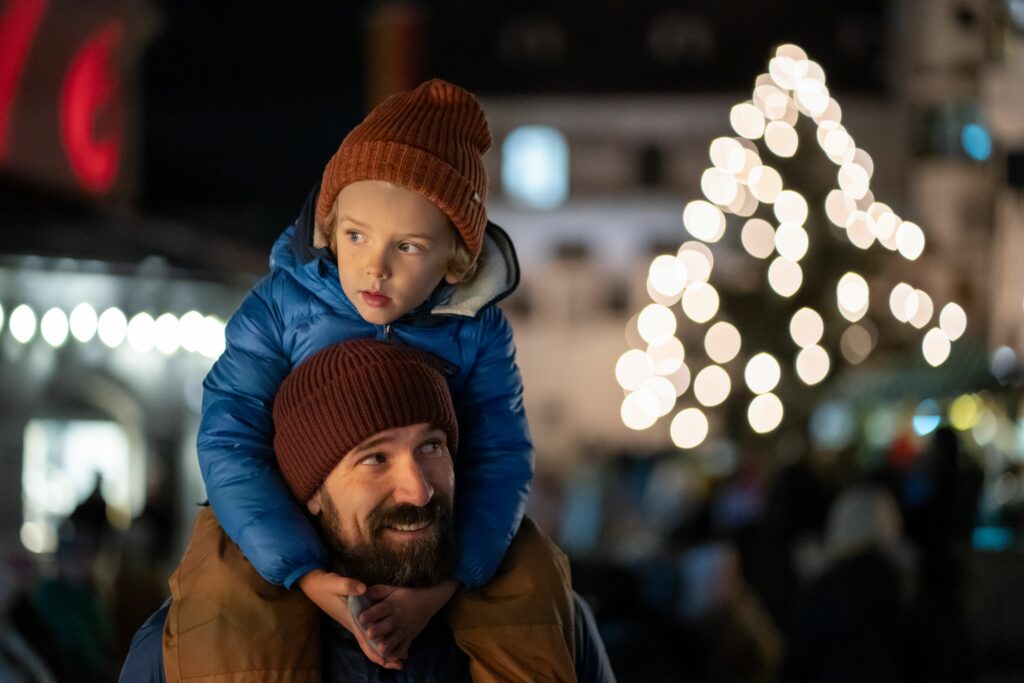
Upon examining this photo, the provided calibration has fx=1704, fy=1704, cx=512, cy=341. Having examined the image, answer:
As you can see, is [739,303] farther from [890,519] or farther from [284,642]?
[284,642]

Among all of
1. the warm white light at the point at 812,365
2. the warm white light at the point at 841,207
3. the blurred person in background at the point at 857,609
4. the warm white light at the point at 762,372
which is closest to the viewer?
the blurred person in background at the point at 857,609

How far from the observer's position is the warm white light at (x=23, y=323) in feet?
51.4

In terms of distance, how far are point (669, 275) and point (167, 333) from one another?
8361 millimetres

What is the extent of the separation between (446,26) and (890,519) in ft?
174

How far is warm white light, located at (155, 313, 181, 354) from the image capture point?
62.0 feet

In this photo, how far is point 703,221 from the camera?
23969mm

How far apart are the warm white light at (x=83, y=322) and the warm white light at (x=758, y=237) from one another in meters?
12.5

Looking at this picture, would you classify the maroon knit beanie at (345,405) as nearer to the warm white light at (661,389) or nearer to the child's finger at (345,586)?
the child's finger at (345,586)

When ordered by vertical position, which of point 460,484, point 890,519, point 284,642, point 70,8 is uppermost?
point 70,8

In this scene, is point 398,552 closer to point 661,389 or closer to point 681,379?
point 661,389

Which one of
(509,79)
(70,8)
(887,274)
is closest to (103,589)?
(70,8)

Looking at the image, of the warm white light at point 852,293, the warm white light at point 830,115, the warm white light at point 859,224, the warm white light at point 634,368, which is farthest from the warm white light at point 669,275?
the warm white light at point 859,224

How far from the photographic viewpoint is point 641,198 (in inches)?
2199

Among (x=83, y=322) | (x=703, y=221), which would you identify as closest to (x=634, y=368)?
(x=703, y=221)
